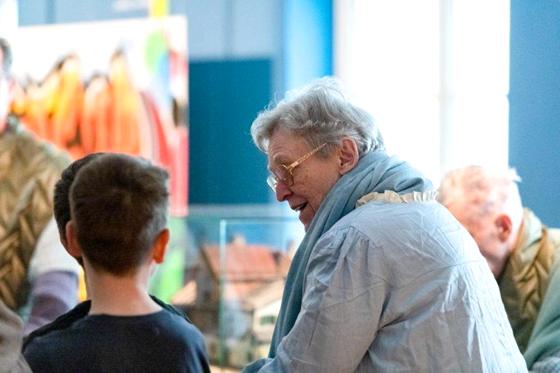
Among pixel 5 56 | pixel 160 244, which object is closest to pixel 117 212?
pixel 160 244

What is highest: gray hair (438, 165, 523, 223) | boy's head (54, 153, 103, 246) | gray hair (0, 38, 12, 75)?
gray hair (0, 38, 12, 75)

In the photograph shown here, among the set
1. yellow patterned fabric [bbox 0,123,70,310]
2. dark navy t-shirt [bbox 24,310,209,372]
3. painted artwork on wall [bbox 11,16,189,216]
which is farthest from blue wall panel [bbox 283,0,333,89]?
dark navy t-shirt [bbox 24,310,209,372]

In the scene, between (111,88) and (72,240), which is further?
(111,88)

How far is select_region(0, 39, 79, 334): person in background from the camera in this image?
3.90m

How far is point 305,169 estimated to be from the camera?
114 inches

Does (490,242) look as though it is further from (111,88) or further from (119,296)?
(111,88)

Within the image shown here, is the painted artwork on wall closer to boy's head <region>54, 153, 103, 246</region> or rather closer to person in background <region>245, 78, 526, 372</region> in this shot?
person in background <region>245, 78, 526, 372</region>

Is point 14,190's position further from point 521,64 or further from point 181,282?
point 521,64

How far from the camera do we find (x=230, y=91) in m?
6.62

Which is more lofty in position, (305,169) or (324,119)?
(324,119)

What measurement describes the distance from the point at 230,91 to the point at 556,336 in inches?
132

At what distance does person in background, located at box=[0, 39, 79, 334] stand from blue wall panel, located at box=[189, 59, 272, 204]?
7.43 feet

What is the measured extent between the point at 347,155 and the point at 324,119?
0.11 metres

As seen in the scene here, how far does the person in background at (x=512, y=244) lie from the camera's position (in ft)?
12.9
